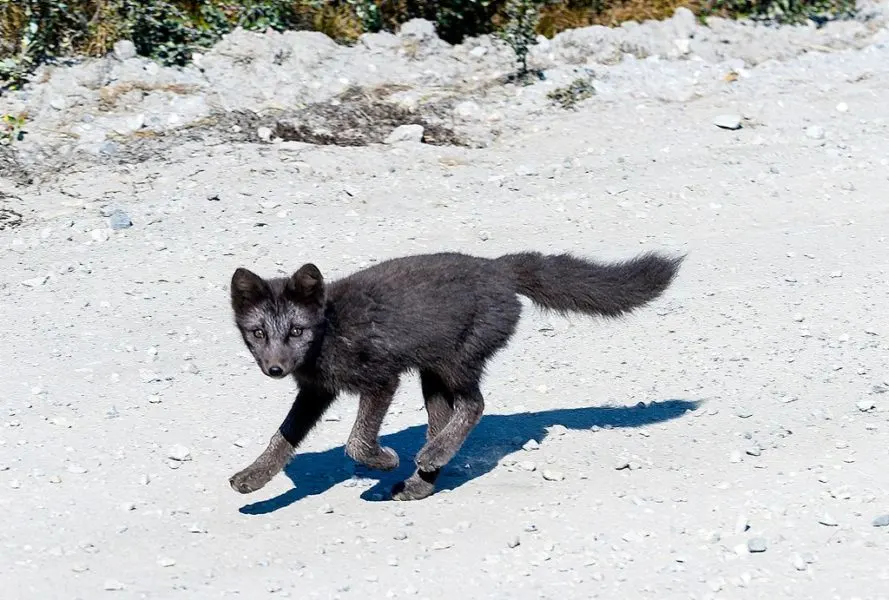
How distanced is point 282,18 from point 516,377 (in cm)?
598

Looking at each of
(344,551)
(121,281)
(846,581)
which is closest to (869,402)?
(846,581)

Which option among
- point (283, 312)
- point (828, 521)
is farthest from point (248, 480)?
point (828, 521)

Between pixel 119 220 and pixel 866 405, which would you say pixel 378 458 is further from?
pixel 119 220

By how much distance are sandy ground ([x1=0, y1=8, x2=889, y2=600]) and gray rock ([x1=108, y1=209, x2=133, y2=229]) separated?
78mm

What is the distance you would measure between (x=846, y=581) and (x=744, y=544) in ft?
1.56

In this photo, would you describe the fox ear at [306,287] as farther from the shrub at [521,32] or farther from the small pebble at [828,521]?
the shrub at [521,32]

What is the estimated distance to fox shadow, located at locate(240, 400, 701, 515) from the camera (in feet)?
22.5

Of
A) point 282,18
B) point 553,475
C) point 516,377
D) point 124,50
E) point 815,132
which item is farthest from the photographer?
→ point 282,18

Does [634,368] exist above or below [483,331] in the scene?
below

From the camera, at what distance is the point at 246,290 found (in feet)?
21.4

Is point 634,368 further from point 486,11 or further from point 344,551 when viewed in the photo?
point 486,11

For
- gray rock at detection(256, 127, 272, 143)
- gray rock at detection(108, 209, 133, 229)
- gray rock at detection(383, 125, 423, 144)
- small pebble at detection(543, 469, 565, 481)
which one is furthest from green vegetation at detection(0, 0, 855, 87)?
small pebble at detection(543, 469, 565, 481)

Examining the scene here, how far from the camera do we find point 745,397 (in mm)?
7539

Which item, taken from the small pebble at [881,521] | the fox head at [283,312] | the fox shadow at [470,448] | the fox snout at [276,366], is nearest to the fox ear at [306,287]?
the fox head at [283,312]
